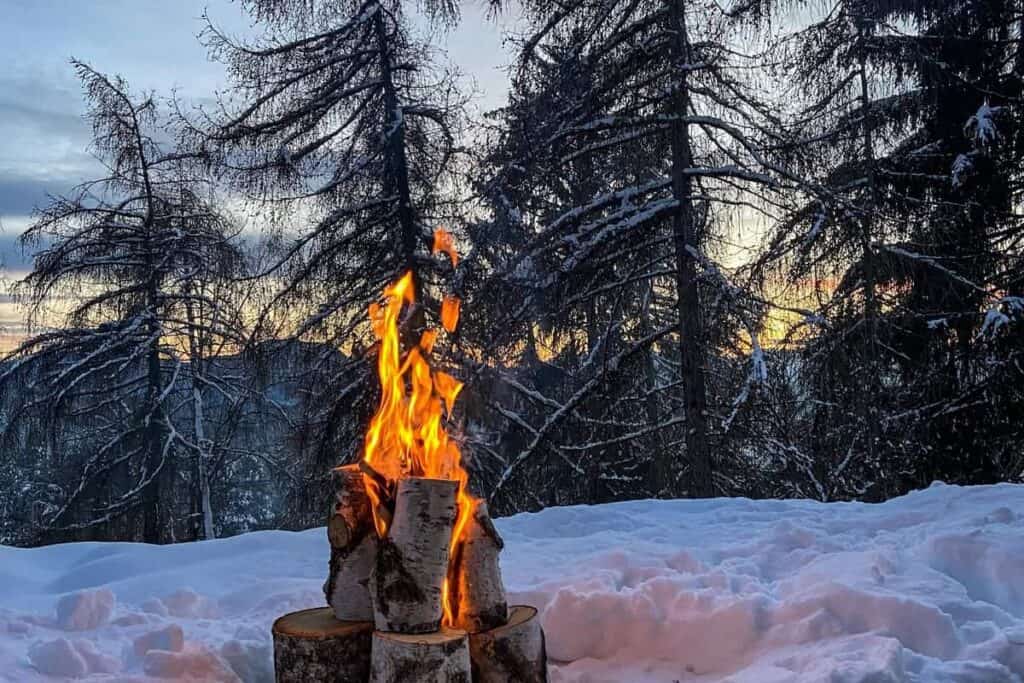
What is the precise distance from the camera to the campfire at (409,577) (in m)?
2.79

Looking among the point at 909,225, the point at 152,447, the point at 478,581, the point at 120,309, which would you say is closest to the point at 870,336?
the point at 909,225

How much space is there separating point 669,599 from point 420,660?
5.17 feet

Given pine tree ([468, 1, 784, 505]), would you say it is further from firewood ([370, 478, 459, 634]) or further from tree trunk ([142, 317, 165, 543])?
tree trunk ([142, 317, 165, 543])

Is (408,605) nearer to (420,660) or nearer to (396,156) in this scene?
(420,660)

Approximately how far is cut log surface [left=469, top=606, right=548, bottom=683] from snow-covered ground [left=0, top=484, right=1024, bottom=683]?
0.59 meters

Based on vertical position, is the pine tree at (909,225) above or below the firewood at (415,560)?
above

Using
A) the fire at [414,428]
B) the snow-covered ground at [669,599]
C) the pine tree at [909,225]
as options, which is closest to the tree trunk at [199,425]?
the snow-covered ground at [669,599]

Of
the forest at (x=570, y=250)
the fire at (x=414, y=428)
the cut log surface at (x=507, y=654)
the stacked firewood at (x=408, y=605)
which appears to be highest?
the forest at (x=570, y=250)

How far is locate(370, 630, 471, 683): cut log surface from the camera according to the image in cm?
265

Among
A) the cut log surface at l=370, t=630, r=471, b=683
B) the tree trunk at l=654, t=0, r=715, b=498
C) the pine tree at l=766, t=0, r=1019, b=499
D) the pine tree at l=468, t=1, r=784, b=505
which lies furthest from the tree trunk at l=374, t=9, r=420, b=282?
the cut log surface at l=370, t=630, r=471, b=683

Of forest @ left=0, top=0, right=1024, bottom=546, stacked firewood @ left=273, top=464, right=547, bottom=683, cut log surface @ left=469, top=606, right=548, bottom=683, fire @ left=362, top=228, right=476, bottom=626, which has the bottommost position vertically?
cut log surface @ left=469, top=606, right=548, bottom=683

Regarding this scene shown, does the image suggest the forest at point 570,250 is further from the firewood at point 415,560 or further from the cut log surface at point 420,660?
the cut log surface at point 420,660

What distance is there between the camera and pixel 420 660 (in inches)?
104

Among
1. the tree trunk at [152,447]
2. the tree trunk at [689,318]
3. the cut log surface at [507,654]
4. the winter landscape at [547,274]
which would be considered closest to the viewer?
the cut log surface at [507,654]
